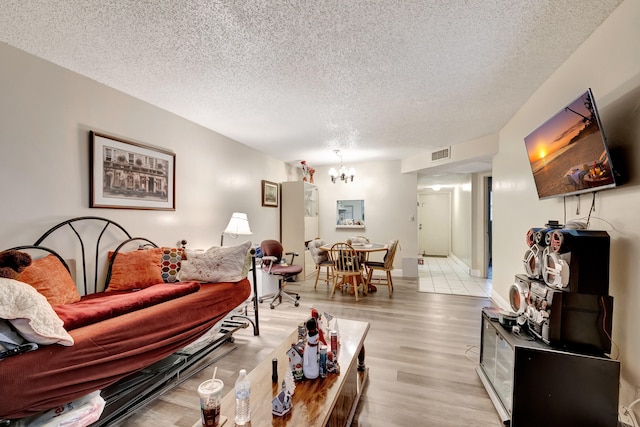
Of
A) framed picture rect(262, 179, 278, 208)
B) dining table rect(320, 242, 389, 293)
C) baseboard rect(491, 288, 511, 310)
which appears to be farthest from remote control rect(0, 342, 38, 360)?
baseboard rect(491, 288, 511, 310)

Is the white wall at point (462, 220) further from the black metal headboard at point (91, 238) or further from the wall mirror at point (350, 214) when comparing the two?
the black metal headboard at point (91, 238)

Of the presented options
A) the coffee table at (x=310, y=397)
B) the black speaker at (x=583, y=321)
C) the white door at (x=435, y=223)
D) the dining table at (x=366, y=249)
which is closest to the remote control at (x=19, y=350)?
the coffee table at (x=310, y=397)

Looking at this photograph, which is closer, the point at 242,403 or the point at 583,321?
the point at 242,403

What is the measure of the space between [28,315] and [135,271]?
1.18 metres

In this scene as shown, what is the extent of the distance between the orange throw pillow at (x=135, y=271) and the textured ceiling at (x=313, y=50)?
159 centimetres

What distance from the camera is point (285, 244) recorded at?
217 inches

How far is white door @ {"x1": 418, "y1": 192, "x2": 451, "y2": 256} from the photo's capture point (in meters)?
8.89

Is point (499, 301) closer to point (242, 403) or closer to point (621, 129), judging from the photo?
point (621, 129)

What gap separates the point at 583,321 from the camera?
1.51 m

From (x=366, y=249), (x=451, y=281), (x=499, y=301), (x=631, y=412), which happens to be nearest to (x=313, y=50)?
(x=631, y=412)

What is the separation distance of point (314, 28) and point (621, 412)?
2904mm

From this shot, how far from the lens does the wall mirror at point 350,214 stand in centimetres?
605

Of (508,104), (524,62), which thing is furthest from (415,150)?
(524,62)

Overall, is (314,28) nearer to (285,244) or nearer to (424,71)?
(424,71)
